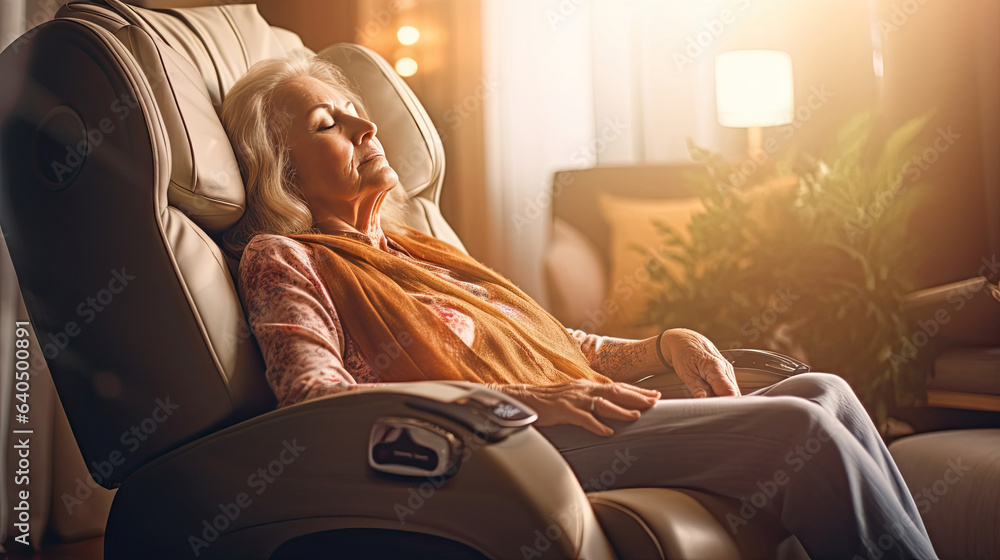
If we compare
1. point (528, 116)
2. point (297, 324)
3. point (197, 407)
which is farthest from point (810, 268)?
point (197, 407)

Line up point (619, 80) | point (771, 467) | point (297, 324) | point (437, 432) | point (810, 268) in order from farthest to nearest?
point (619, 80) < point (810, 268) < point (297, 324) < point (771, 467) < point (437, 432)

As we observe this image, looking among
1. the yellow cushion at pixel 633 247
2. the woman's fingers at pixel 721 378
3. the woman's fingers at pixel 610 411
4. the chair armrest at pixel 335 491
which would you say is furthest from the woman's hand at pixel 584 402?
the yellow cushion at pixel 633 247

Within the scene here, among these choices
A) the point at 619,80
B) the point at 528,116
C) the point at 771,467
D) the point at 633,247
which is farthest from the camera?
the point at 619,80

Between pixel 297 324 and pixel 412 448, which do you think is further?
pixel 297 324

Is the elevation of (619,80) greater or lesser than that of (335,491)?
greater

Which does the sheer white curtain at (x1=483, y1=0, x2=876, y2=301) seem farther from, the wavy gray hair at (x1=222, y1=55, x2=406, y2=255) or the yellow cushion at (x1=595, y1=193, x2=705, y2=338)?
the wavy gray hair at (x1=222, y1=55, x2=406, y2=255)

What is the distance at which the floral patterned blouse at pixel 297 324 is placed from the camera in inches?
33.4

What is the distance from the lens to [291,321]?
3.00ft

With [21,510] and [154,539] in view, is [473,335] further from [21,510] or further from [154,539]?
[21,510]

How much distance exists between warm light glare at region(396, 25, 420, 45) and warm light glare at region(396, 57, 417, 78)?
0.06 meters

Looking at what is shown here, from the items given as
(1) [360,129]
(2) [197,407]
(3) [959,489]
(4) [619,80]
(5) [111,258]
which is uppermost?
(4) [619,80]

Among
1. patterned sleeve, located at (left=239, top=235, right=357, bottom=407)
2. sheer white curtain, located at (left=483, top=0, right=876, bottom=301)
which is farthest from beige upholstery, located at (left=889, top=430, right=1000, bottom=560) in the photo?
sheer white curtain, located at (left=483, top=0, right=876, bottom=301)

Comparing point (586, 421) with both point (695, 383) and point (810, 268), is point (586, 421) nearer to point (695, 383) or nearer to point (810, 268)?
point (695, 383)

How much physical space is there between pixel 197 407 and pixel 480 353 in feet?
1.23
